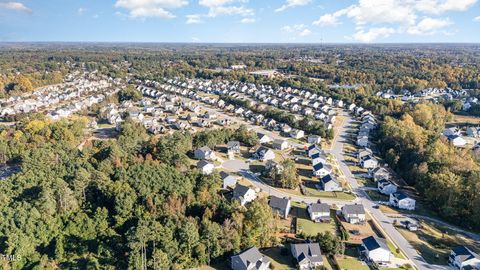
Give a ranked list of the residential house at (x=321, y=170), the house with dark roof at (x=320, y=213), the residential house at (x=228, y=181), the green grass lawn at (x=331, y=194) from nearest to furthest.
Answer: the house with dark roof at (x=320, y=213) < the green grass lawn at (x=331, y=194) < the residential house at (x=228, y=181) < the residential house at (x=321, y=170)

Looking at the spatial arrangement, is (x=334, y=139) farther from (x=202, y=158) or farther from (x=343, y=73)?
(x=343, y=73)

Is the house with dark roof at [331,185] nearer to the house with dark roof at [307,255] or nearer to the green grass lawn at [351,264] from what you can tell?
the green grass lawn at [351,264]

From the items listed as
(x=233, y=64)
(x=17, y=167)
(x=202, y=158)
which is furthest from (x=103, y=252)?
(x=233, y=64)

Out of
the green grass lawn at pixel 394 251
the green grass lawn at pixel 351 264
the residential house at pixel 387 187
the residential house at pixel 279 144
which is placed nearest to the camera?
the green grass lawn at pixel 351 264

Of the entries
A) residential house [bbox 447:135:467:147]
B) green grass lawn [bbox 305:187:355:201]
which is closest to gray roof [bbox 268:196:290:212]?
green grass lawn [bbox 305:187:355:201]

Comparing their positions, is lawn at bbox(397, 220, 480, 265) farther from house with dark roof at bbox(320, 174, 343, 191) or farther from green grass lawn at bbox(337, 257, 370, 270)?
house with dark roof at bbox(320, 174, 343, 191)

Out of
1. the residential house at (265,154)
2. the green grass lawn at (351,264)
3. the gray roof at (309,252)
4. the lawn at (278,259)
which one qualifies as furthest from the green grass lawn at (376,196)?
the lawn at (278,259)
